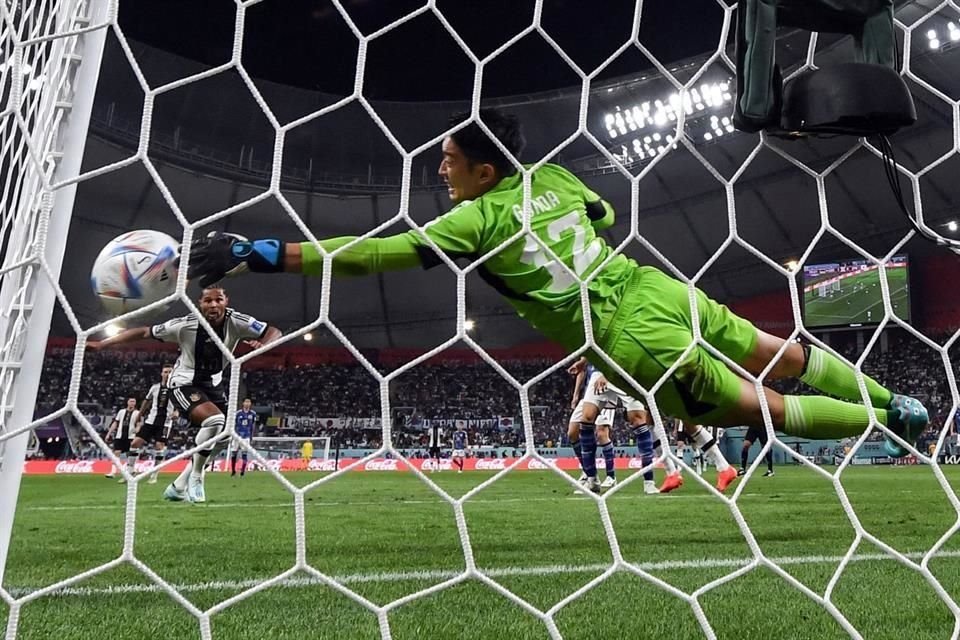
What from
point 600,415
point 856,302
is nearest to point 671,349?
point 600,415

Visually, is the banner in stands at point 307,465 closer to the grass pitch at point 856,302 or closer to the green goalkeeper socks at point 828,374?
the grass pitch at point 856,302

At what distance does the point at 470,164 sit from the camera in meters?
1.96

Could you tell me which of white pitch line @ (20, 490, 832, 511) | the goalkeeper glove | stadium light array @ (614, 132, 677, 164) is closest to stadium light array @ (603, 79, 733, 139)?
stadium light array @ (614, 132, 677, 164)

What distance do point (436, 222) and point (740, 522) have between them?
0.89 metres

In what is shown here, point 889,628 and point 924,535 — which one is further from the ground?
point 889,628

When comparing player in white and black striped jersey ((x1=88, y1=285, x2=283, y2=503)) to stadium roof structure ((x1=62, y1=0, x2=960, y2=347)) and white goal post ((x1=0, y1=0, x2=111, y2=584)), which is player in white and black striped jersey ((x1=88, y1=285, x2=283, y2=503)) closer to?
white goal post ((x1=0, y1=0, x2=111, y2=584))

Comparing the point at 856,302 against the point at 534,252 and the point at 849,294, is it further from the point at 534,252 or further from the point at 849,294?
the point at 534,252

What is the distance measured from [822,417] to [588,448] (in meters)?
2.71

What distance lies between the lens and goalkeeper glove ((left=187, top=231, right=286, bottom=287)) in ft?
4.66

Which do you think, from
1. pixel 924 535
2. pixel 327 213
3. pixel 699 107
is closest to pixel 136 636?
pixel 924 535

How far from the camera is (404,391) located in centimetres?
1658

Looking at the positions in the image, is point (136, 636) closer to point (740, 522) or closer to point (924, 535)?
point (740, 522)

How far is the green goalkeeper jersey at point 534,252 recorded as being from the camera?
159 cm

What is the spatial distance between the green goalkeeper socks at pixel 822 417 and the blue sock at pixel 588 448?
8.37 ft
